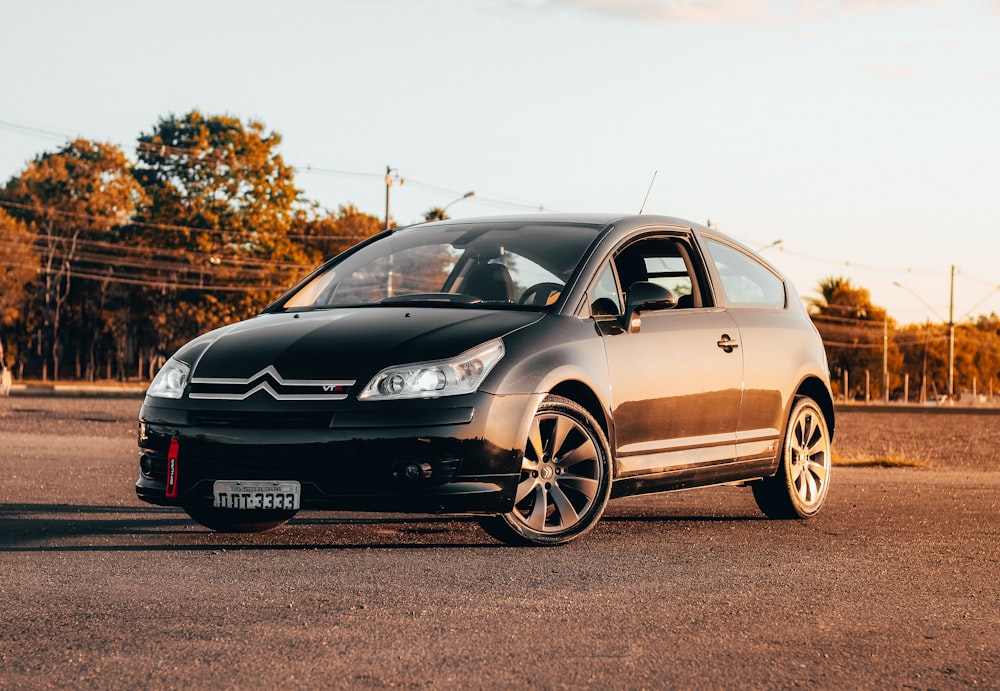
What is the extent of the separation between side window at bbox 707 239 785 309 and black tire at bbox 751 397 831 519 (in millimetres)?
725

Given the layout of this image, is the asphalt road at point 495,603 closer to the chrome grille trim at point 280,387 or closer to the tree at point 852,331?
the chrome grille trim at point 280,387

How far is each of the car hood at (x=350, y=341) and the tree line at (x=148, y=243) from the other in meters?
58.8

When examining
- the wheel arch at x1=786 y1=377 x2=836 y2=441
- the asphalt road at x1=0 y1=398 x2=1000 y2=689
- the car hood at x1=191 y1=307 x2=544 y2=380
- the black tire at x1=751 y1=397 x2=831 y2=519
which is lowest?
the asphalt road at x1=0 y1=398 x2=1000 y2=689

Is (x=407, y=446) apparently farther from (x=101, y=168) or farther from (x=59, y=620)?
(x=101, y=168)

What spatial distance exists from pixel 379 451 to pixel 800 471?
11.8 ft

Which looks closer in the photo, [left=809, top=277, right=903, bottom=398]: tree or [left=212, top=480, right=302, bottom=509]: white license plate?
[left=212, top=480, right=302, bottom=509]: white license plate

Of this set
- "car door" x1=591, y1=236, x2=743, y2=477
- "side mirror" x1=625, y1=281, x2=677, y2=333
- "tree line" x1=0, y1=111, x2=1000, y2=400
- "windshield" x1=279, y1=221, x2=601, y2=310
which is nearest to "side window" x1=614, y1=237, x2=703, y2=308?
"car door" x1=591, y1=236, x2=743, y2=477

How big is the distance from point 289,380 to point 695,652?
2739mm

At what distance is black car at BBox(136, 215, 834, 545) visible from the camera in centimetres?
676

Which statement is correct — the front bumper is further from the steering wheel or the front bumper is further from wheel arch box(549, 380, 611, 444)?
the steering wheel

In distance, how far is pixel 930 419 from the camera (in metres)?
37.8

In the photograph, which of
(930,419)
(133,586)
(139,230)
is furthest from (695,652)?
(139,230)

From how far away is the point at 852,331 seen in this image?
10288cm

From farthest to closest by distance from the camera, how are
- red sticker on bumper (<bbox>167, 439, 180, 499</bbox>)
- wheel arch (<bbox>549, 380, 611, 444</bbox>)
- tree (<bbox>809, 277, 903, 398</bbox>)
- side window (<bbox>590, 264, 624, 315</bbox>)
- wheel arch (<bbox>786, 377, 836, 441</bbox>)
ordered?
tree (<bbox>809, 277, 903, 398</bbox>), wheel arch (<bbox>786, 377, 836, 441</bbox>), side window (<bbox>590, 264, 624, 315</bbox>), wheel arch (<bbox>549, 380, 611, 444</bbox>), red sticker on bumper (<bbox>167, 439, 180, 499</bbox>)
